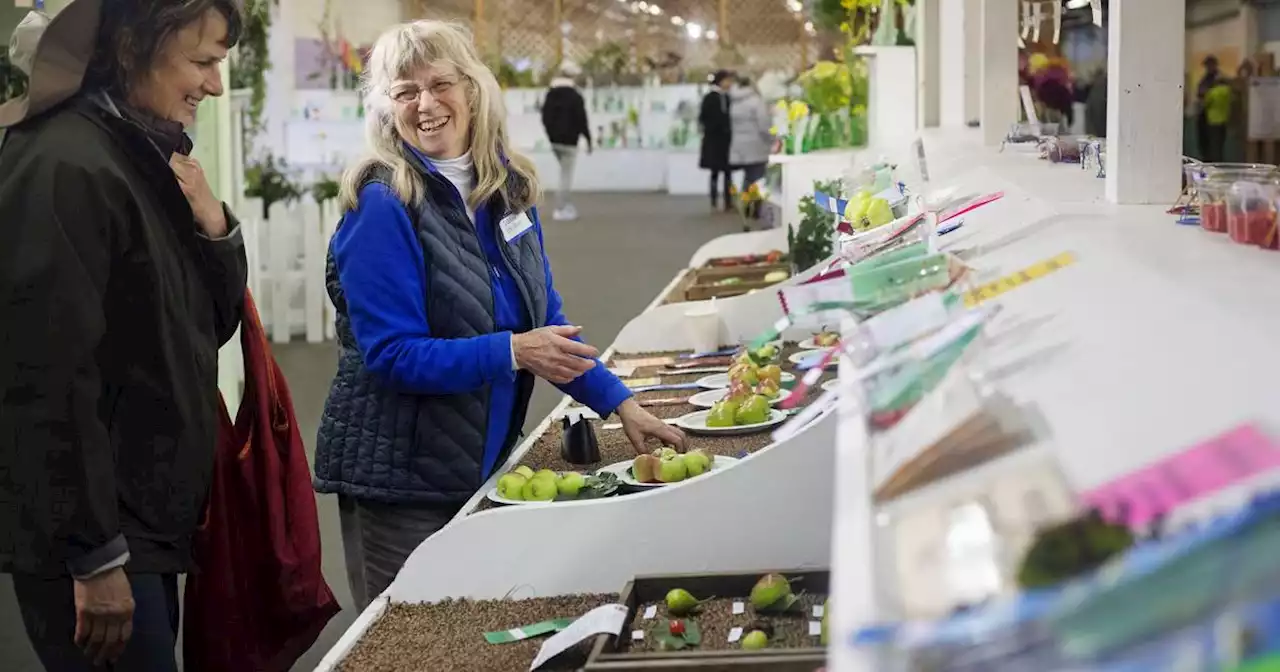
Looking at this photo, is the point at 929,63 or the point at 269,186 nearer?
the point at 929,63

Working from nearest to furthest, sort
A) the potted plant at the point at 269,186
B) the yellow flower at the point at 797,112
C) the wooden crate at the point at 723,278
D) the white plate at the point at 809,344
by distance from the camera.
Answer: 1. the white plate at the point at 809,344
2. the wooden crate at the point at 723,278
3. the yellow flower at the point at 797,112
4. the potted plant at the point at 269,186

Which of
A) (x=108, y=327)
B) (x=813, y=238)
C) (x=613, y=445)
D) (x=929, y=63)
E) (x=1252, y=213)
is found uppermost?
(x=929, y=63)

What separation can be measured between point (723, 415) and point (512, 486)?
756 millimetres

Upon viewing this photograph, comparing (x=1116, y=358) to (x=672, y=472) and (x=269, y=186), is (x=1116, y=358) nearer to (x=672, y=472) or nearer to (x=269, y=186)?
(x=672, y=472)

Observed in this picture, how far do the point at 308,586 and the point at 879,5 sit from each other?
4691 mm

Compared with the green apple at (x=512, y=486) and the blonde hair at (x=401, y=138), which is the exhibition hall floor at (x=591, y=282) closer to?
the green apple at (x=512, y=486)

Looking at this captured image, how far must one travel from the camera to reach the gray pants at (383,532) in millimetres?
2629

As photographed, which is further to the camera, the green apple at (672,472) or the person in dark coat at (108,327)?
the green apple at (672,472)

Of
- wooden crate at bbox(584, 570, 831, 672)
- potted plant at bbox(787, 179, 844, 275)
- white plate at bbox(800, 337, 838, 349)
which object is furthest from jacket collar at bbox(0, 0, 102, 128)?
potted plant at bbox(787, 179, 844, 275)

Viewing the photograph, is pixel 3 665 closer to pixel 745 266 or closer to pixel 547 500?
pixel 547 500

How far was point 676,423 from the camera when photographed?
3.21 meters

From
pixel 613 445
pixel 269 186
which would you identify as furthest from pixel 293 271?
pixel 613 445

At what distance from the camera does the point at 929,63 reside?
18.8 ft

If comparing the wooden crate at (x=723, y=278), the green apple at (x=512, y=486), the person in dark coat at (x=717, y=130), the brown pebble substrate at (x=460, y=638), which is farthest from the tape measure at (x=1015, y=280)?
the person in dark coat at (x=717, y=130)
